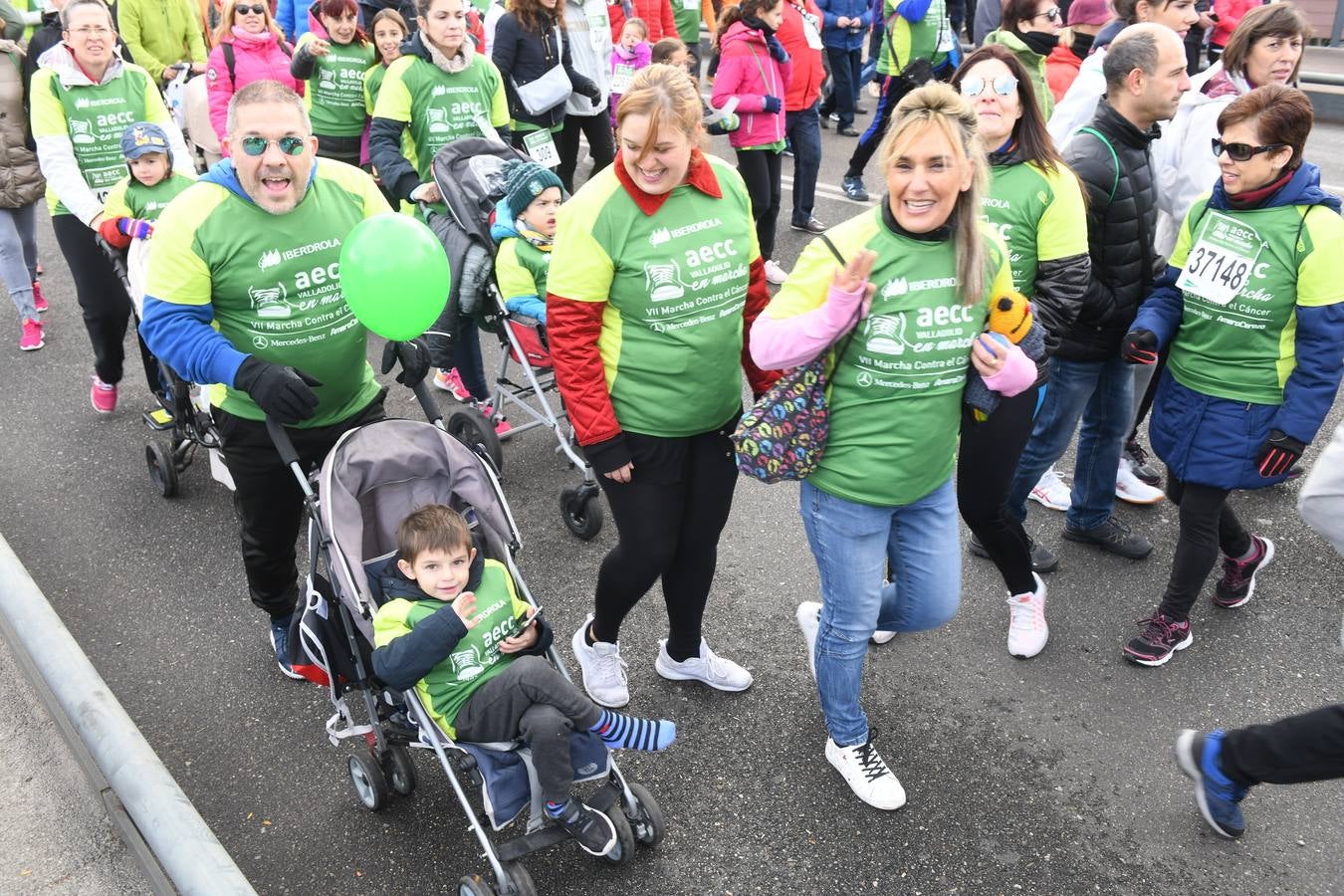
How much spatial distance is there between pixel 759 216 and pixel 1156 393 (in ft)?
13.7

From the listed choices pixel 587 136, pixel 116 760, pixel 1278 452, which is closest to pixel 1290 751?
pixel 1278 452

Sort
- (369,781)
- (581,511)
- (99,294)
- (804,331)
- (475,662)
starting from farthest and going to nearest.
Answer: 1. (99,294)
2. (581,511)
3. (369,781)
4. (475,662)
5. (804,331)

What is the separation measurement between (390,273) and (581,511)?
204 centimetres

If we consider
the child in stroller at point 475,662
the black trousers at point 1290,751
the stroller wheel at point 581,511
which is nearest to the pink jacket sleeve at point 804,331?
the child in stroller at point 475,662

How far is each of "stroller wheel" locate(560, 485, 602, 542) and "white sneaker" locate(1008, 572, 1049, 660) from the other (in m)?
1.86

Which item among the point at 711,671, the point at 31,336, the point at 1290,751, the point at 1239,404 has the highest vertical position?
the point at 1239,404

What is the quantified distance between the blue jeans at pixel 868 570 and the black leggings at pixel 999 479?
36 centimetres

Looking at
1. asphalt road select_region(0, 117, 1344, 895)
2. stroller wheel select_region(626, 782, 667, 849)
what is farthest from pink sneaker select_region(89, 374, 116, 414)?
stroller wheel select_region(626, 782, 667, 849)

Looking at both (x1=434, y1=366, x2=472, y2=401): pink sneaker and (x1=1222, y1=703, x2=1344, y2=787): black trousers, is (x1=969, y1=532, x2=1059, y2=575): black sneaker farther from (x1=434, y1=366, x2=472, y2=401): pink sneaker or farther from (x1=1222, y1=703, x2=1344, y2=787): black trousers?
(x1=434, y1=366, x2=472, y2=401): pink sneaker

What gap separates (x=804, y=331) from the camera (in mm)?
2895

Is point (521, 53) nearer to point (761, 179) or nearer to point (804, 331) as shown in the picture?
point (761, 179)

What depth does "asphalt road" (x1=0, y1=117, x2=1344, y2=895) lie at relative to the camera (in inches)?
131

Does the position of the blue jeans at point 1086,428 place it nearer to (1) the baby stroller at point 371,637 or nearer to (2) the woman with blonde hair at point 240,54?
(1) the baby stroller at point 371,637

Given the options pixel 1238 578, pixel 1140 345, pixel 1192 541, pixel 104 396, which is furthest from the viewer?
pixel 104 396
